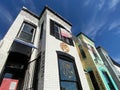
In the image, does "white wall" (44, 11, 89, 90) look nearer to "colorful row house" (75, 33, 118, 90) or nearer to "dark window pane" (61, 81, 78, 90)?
"dark window pane" (61, 81, 78, 90)

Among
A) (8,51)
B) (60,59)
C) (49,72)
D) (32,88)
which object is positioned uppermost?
(8,51)

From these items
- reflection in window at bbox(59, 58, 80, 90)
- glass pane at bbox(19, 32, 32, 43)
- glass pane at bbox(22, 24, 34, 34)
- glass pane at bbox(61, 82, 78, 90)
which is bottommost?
glass pane at bbox(61, 82, 78, 90)

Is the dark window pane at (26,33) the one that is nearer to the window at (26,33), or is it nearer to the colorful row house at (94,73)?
the window at (26,33)

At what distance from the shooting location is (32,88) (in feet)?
16.1

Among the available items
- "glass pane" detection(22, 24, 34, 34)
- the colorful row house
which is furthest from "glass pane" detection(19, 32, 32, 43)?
the colorful row house

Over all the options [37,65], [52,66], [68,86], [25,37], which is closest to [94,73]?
[68,86]

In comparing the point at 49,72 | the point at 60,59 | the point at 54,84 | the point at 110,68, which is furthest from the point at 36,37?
the point at 110,68

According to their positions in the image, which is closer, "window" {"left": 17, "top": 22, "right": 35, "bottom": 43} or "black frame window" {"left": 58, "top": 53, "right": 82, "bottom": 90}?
"black frame window" {"left": 58, "top": 53, "right": 82, "bottom": 90}

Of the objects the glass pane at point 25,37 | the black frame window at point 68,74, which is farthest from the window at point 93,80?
the glass pane at point 25,37

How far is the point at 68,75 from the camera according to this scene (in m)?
5.79

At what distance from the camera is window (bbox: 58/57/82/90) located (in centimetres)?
524

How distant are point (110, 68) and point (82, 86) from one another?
9.53 meters

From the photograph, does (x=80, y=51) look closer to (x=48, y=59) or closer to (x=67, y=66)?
(x=67, y=66)

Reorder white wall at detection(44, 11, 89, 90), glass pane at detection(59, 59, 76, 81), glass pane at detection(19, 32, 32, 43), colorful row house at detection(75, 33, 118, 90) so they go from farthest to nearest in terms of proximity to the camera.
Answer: colorful row house at detection(75, 33, 118, 90) → glass pane at detection(19, 32, 32, 43) → glass pane at detection(59, 59, 76, 81) → white wall at detection(44, 11, 89, 90)
